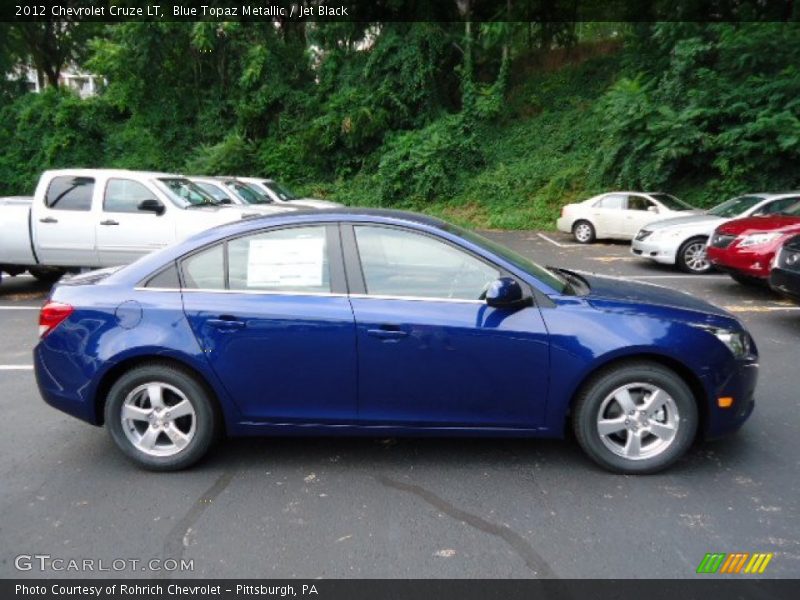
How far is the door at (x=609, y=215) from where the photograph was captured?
14656 mm

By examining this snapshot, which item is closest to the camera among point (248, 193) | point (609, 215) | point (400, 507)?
point (400, 507)

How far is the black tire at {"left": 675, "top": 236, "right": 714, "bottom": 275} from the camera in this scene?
10695 mm

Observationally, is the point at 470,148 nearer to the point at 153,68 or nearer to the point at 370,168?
the point at 370,168

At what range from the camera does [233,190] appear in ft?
45.6

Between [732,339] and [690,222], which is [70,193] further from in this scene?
[690,222]

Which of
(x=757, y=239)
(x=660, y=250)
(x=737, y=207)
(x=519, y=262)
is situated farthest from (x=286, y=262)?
(x=737, y=207)

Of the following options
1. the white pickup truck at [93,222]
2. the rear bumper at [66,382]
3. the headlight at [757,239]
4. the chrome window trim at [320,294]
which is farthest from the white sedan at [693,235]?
the rear bumper at [66,382]

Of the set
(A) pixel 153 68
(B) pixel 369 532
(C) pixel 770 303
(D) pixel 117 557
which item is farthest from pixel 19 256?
(A) pixel 153 68

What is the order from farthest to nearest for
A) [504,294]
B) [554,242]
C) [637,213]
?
1. [554,242]
2. [637,213]
3. [504,294]

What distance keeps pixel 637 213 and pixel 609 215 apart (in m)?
0.63

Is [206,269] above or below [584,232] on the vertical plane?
above

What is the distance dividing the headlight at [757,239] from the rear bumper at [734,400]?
5.39m

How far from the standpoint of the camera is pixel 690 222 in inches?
430

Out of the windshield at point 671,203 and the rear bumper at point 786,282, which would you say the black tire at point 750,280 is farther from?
the windshield at point 671,203
